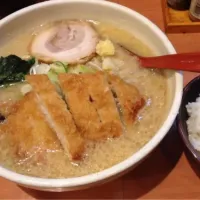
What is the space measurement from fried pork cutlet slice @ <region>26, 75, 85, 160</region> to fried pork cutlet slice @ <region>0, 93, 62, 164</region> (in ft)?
0.06

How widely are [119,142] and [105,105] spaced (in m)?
0.11

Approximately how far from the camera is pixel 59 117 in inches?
36.9

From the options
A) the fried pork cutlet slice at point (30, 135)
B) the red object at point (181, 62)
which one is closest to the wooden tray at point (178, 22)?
the red object at point (181, 62)

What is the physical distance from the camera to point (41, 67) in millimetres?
1130

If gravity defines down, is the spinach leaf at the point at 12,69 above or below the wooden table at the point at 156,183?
above

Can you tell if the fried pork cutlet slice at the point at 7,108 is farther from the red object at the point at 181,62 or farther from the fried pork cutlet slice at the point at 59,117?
the red object at the point at 181,62

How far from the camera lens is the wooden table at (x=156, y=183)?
1097 millimetres

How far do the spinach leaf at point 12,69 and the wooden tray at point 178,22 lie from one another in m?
0.61

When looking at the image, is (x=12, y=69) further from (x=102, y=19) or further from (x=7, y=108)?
(x=102, y=19)

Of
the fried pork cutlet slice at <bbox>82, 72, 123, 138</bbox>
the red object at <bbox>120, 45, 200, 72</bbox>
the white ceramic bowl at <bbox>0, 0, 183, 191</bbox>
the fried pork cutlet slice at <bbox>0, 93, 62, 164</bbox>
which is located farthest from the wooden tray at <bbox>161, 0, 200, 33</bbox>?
the fried pork cutlet slice at <bbox>0, 93, 62, 164</bbox>

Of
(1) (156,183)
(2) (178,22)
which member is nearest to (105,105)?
(1) (156,183)

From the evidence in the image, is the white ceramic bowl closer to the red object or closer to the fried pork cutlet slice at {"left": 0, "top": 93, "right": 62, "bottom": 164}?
the red object

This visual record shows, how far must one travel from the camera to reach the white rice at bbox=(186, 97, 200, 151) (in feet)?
3.74

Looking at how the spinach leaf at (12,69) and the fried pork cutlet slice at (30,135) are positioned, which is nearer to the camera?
the fried pork cutlet slice at (30,135)
